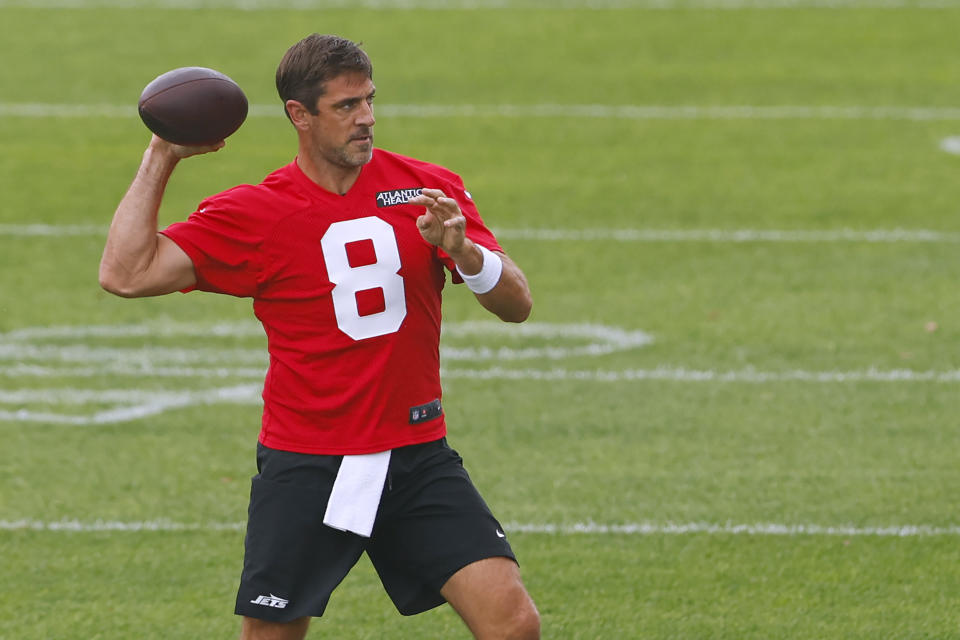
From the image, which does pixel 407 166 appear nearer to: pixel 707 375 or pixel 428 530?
pixel 428 530

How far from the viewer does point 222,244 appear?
4.53 metres

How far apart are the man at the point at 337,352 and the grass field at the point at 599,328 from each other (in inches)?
56.2

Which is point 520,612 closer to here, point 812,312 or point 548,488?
point 548,488

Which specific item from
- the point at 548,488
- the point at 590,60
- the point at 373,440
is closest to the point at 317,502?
the point at 373,440

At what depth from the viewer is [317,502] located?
451 centimetres

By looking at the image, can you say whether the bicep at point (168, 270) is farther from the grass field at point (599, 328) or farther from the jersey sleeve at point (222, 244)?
the grass field at point (599, 328)

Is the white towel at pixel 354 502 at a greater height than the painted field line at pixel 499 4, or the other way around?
the white towel at pixel 354 502

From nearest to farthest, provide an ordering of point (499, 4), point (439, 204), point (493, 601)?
point (439, 204), point (493, 601), point (499, 4)

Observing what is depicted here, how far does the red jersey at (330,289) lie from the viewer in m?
4.53

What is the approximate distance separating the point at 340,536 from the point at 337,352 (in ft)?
1.66

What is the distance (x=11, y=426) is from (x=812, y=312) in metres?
4.54

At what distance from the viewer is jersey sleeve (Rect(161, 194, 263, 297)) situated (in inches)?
177

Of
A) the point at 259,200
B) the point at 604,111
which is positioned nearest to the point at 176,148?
the point at 259,200

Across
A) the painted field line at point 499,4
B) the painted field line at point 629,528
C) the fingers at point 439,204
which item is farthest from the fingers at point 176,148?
the painted field line at point 499,4
